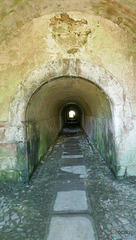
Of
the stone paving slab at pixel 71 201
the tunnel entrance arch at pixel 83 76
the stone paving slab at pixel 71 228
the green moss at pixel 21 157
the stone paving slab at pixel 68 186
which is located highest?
the tunnel entrance arch at pixel 83 76

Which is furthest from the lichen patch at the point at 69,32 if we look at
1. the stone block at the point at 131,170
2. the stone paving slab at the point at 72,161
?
the stone paving slab at the point at 72,161

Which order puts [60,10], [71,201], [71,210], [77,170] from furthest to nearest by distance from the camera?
[77,170]
[60,10]
[71,201]
[71,210]

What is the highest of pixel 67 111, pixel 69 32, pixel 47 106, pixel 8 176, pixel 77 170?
pixel 69 32

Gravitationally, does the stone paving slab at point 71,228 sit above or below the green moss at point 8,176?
below

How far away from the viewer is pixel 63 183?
351 cm

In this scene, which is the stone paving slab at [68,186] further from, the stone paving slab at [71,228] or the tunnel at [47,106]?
the stone paving slab at [71,228]

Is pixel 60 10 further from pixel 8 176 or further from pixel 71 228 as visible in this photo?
pixel 71 228

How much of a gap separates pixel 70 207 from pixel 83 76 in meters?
2.69

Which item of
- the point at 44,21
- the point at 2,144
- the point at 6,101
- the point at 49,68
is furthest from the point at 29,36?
the point at 2,144

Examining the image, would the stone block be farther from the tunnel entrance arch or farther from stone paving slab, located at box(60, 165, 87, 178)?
stone paving slab, located at box(60, 165, 87, 178)

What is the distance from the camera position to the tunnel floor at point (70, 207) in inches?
81.0

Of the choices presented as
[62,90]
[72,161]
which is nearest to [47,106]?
[62,90]

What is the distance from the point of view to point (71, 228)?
6.88 feet

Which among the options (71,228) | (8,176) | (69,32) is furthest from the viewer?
(8,176)
